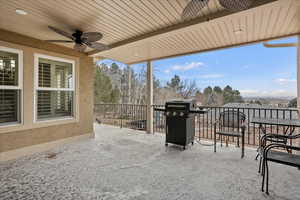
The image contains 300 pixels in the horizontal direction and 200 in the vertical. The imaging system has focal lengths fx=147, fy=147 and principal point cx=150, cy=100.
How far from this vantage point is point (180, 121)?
348 cm

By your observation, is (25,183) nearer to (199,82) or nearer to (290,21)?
(290,21)

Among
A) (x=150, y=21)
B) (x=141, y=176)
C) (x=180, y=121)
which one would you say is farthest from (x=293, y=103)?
(x=141, y=176)

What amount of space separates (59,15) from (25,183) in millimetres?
2509

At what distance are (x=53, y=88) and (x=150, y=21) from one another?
2.90 metres

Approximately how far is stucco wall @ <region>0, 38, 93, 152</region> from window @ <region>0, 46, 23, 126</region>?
95mm

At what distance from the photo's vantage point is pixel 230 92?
27.1ft

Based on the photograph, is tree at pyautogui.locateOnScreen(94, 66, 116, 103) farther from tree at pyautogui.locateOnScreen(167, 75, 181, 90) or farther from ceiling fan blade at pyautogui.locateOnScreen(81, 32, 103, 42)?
ceiling fan blade at pyautogui.locateOnScreen(81, 32, 103, 42)

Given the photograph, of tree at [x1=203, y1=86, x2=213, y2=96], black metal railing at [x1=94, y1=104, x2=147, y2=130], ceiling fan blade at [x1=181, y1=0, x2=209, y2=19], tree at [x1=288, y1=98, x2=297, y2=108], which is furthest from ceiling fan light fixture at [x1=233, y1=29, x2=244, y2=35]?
tree at [x1=203, y1=86, x2=213, y2=96]

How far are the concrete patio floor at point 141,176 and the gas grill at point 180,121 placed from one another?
325 millimetres

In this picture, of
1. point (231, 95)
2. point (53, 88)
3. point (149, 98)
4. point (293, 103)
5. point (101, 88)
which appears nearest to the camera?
point (53, 88)

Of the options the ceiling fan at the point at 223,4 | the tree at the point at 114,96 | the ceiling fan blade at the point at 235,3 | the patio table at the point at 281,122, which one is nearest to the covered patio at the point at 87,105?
the ceiling fan at the point at 223,4

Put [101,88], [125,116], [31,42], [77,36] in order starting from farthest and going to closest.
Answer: [101,88] < [125,116] < [31,42] < [77,36]

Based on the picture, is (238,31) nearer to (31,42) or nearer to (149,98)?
(149,98)

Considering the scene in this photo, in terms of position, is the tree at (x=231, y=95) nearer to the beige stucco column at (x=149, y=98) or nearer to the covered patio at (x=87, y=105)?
the covered patio at (x=87, y=105)
